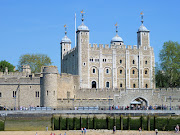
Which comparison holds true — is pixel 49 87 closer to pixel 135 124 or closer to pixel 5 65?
pixel 135 124

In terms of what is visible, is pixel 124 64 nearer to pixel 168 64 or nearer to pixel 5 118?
pixel 168 64

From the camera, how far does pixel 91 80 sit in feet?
276

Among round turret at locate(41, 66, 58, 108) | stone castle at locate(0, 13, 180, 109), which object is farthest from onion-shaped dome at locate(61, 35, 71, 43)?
round turret at locate(41, 66, 58, 108)

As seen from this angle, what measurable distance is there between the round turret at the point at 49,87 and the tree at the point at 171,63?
2234cm

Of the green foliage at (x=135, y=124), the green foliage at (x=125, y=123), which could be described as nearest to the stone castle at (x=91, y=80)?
the green foliage at (x=125, y=123)

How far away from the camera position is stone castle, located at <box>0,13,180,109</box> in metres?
68.8

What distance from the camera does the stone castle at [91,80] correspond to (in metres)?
68.8

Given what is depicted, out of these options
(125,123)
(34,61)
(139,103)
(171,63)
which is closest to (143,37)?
(171,63)

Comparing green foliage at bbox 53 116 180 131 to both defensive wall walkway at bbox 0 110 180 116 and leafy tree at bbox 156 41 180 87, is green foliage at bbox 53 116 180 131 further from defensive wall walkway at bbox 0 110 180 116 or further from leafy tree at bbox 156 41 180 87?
leafy tree at bbox 156 41 180 87

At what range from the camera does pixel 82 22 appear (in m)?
85.8

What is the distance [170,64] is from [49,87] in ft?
81.2

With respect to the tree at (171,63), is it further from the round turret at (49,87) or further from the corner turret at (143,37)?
the round turret at (49,87)

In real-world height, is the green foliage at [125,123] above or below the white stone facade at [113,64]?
below

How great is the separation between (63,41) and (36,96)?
3225 cm
